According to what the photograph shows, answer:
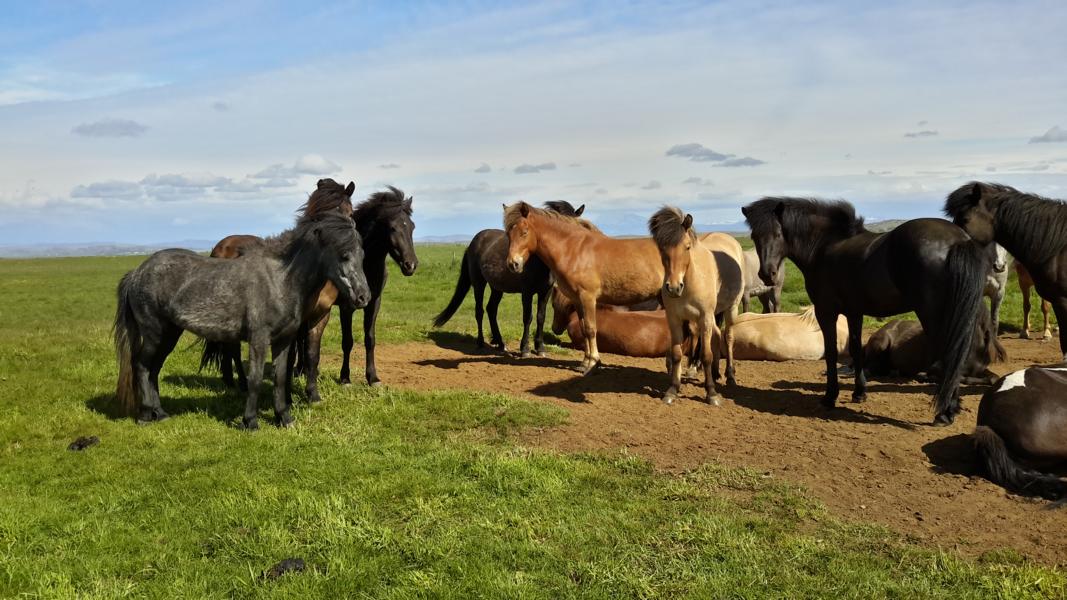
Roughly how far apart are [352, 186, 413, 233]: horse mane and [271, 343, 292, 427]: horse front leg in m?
2.22

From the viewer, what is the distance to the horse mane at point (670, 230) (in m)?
7.88

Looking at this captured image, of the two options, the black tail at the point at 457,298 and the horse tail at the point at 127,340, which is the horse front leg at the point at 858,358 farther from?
the horse tail at the point at 127,340

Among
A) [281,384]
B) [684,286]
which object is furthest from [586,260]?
[281,384]

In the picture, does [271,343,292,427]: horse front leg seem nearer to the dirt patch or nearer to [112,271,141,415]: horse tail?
[112,271,141,415]: horse tail

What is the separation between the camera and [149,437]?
6863 mm

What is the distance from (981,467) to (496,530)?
154 inches

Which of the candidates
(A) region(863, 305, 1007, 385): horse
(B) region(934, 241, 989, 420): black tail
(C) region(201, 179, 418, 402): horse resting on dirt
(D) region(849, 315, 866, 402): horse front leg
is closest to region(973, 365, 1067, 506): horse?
(B) region(934, 241, 989, 420): black tail

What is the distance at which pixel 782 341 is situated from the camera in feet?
36.3

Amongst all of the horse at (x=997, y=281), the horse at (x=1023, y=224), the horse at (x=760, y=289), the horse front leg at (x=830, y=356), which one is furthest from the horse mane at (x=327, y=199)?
the horse at (x=997, y=281)

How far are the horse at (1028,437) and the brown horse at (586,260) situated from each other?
4.43m

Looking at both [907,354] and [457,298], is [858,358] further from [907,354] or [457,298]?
[457,298]

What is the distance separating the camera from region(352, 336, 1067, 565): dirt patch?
513 centimetres

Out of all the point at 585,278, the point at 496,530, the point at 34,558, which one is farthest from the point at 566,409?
the point at 34,558

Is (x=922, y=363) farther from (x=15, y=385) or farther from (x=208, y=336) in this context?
(x=15, y=385)
